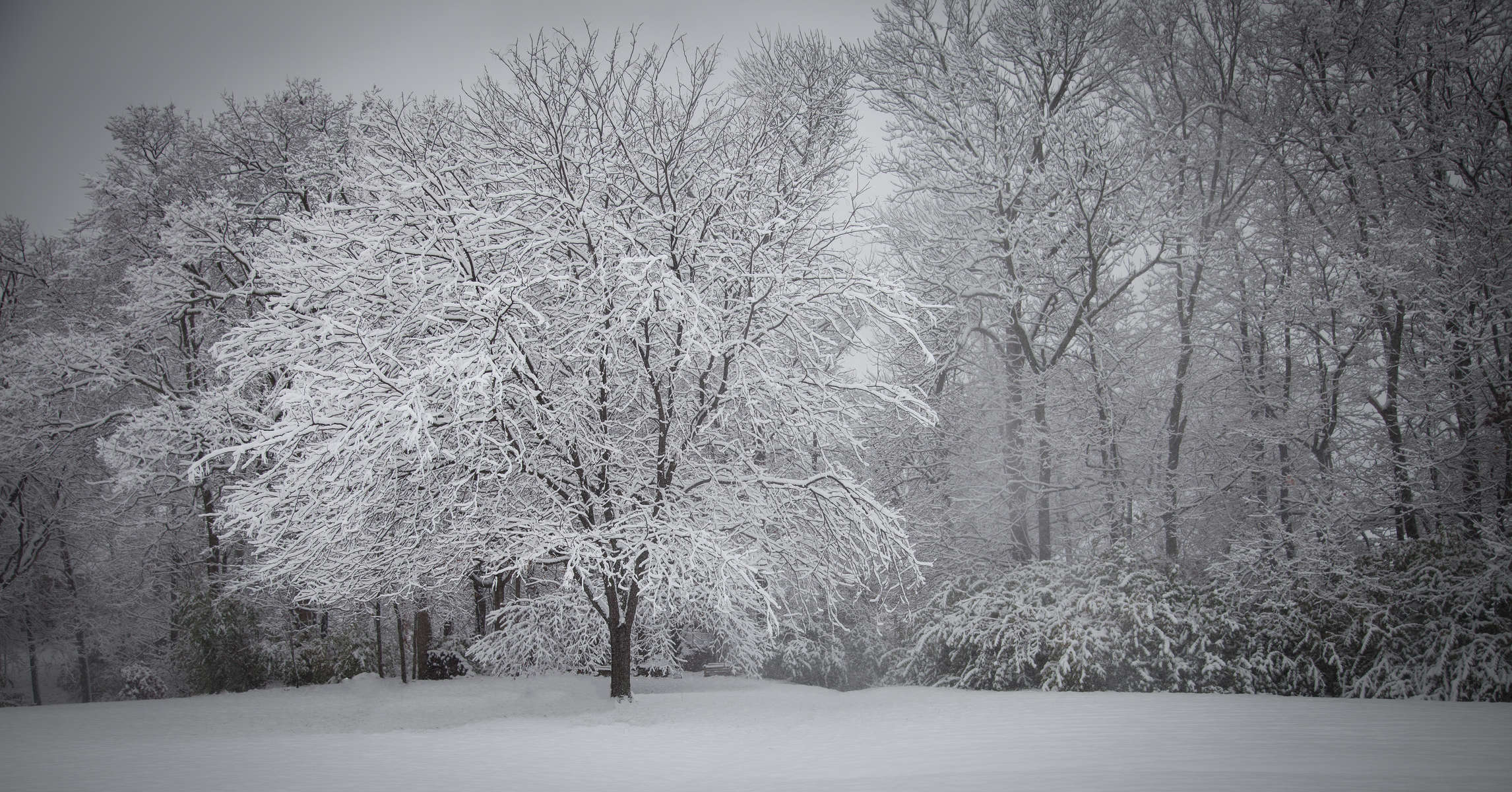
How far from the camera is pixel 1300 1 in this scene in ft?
35.2

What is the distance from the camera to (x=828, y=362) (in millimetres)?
10516

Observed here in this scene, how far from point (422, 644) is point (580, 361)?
7863 mm

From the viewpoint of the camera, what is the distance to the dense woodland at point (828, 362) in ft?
25.0

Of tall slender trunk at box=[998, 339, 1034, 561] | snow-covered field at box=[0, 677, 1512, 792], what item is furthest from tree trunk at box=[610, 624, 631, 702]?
tall slender trunk at box=[998, 339, 1034, 561]

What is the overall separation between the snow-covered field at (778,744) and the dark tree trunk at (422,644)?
11.0 feet

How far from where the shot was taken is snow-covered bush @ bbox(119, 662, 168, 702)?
1530 cm

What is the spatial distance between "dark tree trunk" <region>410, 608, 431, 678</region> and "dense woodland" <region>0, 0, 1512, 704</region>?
0.08 metres

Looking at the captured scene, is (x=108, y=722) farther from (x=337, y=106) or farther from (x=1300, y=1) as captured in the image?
(x=1300, y=1)

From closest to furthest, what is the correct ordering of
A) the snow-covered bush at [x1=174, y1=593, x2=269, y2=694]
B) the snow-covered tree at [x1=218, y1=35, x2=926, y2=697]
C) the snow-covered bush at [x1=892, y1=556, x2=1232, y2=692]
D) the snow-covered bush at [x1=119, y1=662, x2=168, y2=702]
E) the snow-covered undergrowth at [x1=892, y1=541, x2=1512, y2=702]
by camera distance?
the snow-covered tree at [x1=218, y1=35, x2=926, y2=697] < the snow-covered undergrowth at [x1=892, y1=541, x2=1512, y2=702] < the snow-covered bush at [x1=892, y1=556, x2=1232, y2=692] < the snow-covered bush at [x1=174, y1=593, x2=269, y2=694] < the snow-covered bush at [x1=119, y1=662, x2=168, y2=702]

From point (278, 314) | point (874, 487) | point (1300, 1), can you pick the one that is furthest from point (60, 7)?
point (1300, 1)

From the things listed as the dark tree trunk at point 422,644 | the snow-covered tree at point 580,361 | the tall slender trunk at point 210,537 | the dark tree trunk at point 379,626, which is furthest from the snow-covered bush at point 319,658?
the snow-covered tree at point 580,361

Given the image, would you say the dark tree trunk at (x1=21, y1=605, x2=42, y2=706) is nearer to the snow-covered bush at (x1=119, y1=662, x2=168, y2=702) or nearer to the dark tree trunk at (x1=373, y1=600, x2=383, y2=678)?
the snow-covered bush at (x1=119, y1=662, x2=168, y2=702)

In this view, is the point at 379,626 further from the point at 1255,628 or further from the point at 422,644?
the point at 1255,628

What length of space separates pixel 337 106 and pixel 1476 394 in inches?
686
